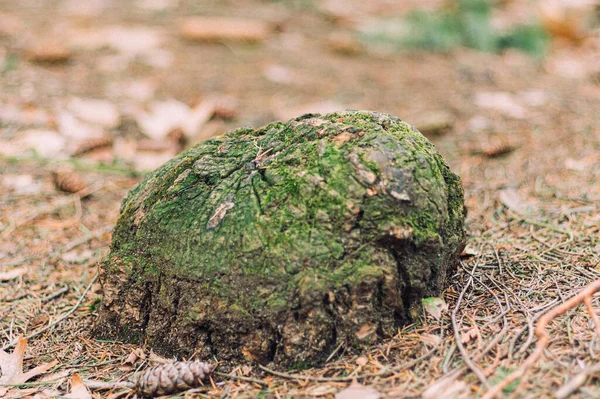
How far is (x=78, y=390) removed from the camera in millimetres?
1551

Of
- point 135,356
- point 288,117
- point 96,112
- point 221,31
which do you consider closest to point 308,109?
point 288,117

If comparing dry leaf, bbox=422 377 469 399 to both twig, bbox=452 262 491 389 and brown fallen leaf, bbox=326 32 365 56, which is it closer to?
twig, bbox=452 262 491 389

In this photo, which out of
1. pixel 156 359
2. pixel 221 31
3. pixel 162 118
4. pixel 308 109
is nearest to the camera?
pixel 156 359

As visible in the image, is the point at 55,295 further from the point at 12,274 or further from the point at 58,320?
the point at 12,274

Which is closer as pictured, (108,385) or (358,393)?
(358,393)

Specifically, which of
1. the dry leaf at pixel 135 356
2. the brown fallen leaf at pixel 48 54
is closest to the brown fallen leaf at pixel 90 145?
the brown fallen leaf at pixel 48 54

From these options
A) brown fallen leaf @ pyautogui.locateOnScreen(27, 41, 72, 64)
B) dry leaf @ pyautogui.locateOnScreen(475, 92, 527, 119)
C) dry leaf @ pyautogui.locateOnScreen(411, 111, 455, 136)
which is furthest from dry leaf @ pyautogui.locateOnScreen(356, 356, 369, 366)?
brown fallen leaf @ pyautogui.locateOnScreen(27, 41, 72, 64)

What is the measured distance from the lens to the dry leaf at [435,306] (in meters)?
1.65

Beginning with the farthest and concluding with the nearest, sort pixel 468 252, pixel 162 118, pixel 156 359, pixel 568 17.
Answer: pixel 568 17 → pixel 162 118 → pixel 468 252 → pixel 156 359

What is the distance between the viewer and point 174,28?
538 centimetres

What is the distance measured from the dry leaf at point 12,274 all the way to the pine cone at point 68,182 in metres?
0.76

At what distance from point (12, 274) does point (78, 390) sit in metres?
0.93

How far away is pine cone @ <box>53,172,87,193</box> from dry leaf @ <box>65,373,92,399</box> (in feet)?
5.21

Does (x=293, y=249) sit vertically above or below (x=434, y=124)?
above
